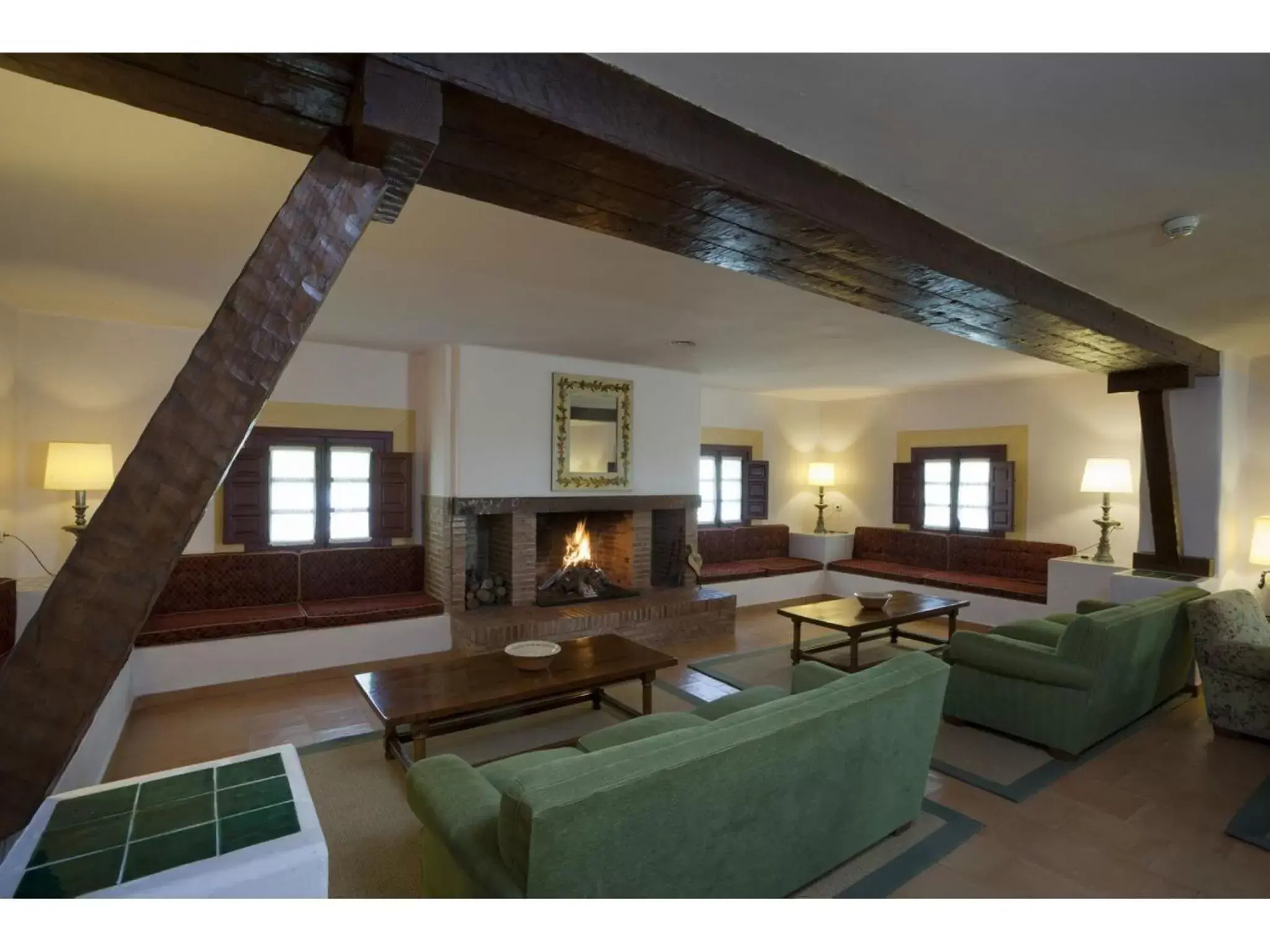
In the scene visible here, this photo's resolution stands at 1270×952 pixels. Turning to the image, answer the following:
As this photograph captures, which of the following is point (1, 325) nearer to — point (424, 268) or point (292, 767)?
point (424, 268)

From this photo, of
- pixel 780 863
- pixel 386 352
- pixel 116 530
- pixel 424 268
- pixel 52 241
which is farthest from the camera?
pixel 386 352

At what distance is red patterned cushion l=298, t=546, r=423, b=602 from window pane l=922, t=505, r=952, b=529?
545 cm

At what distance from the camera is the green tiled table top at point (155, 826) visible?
1.05m

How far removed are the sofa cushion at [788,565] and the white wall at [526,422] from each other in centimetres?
168

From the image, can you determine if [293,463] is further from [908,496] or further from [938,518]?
[938,518]

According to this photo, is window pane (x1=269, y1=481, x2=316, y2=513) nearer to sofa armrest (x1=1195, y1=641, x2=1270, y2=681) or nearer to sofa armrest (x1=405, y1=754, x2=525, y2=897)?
sofa armrest (x1=405, y1=754, x2=525, y2=897)

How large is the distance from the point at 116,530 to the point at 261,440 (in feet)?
14.6

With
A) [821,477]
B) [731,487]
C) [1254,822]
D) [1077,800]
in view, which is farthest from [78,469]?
[821,477]

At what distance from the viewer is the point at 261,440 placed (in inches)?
197

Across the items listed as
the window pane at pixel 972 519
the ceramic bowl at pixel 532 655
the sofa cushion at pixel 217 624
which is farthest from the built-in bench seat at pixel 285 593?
the window pane at pixel 972 519

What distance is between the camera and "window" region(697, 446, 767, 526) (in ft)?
24.9

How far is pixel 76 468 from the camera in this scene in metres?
3.82

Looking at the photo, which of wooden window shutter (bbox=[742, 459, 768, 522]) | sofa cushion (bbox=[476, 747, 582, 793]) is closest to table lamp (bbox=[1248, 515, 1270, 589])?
wooden window shutter (bbox=[742, 459, 768, 522])

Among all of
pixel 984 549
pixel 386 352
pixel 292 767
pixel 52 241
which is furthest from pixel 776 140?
pixel 984 549
